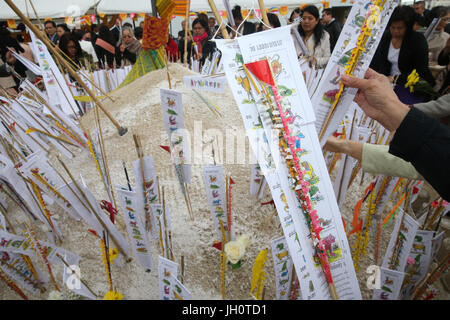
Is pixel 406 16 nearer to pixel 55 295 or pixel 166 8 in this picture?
pixel 166 8

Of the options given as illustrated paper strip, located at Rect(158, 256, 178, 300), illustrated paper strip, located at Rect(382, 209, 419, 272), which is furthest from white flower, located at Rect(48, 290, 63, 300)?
illustrated paper strip, located at Rect(382, 209, 419, 272)

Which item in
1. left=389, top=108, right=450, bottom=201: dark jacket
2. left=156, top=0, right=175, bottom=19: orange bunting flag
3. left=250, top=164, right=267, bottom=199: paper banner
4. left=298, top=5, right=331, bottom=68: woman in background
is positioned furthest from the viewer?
left=298, top=5, right=331, bottom=68: woman in background

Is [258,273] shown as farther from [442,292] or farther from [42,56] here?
[42,56]

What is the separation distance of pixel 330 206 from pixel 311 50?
1.96 metres

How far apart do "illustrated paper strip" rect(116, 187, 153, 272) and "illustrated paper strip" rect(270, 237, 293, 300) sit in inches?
17.5

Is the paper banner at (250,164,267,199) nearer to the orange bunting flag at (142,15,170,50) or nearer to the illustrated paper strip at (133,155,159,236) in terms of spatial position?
the illustrated paper strip at (133,155,159,236)

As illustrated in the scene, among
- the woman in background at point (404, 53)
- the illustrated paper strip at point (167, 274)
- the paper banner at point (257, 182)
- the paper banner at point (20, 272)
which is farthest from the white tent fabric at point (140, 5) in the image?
the illustrated paper strip at point (167, 274)

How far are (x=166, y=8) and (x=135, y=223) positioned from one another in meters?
1.79

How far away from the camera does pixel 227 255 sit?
0.93 metres

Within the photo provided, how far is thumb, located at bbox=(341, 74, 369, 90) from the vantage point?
0.68 metres

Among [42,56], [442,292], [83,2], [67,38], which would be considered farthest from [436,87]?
[83,2]

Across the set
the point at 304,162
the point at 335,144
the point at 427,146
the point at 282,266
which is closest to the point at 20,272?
the point at 282,266

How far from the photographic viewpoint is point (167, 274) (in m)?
0.74

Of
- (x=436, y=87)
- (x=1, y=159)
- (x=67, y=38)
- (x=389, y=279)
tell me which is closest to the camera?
(x=389, y=279)
